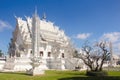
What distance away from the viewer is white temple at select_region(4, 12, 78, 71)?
127ft

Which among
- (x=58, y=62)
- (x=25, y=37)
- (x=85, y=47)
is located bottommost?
(x=58, y=62)

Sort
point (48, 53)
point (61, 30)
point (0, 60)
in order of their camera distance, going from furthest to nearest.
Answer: point (61, 30), point (48, 53), point (0, 60)

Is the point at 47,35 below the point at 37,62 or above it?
above

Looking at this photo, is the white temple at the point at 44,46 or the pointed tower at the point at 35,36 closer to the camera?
the pointed tower at the point at 35,36

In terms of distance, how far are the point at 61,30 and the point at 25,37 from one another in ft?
55.3

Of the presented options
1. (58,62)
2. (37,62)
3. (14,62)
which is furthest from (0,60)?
(37,62)

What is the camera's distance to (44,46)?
48219mm

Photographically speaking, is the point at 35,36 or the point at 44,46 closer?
the point at 35,36

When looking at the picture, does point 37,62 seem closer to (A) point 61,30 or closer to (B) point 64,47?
(B) point 64,47

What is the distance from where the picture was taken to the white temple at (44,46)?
3856 centimetres

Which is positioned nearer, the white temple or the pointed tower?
the pointed tower

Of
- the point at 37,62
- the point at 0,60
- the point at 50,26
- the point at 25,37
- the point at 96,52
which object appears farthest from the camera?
the point at 50,26

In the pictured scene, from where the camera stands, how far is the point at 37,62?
80.0 feet

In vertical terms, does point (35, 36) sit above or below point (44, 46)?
below
